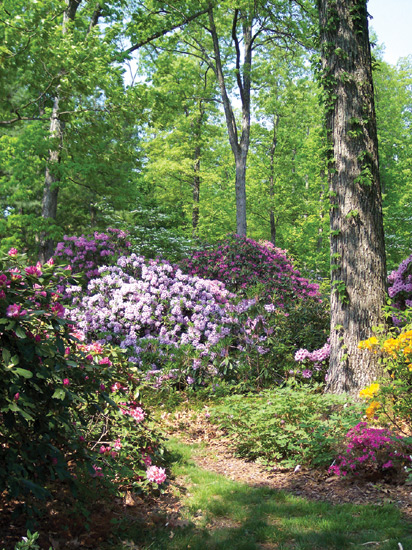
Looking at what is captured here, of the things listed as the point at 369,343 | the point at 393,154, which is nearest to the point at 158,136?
the point at 393,154

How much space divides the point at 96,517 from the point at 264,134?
2133 cm

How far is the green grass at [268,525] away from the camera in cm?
295

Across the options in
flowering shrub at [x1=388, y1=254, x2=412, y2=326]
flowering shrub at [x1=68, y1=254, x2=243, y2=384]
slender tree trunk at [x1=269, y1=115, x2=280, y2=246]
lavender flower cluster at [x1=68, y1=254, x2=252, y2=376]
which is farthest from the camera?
slender tree trunk at [x1=269, y1=115, x2=280, y2=246]

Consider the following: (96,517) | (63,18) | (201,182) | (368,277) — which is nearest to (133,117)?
(63,18)

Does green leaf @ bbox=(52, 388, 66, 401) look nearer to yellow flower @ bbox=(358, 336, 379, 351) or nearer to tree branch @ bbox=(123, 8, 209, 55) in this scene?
yellow flower @ bbox=(358, 336, 379, 351)

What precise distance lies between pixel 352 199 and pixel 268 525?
3.82 meters

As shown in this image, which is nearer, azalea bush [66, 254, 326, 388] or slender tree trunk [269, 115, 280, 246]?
azalea bush [66, 254, 326, 388]

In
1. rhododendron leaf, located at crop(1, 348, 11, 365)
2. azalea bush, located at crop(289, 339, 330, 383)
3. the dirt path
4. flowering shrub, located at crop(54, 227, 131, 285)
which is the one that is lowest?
the dirt path

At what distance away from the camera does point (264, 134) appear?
2219 cm

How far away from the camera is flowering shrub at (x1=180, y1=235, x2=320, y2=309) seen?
9422 millimetres

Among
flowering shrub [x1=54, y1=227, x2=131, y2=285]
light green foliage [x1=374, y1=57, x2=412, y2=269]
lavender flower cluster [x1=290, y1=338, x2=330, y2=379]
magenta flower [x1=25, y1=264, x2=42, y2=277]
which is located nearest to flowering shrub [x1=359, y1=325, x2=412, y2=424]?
lavender flower cluster [x1=290, y1=338, x2=330, y2=379]

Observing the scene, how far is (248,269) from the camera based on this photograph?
1041 cm

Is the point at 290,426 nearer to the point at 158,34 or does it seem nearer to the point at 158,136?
the point at 158,34

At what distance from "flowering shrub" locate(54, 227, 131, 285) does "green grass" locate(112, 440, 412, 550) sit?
6320 mm
